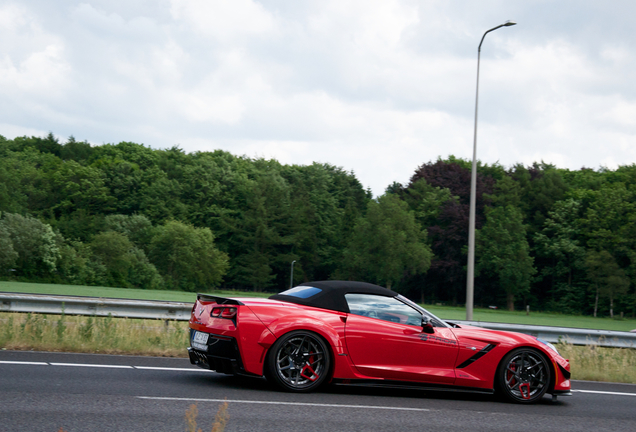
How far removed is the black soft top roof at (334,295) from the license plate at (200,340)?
1.07m

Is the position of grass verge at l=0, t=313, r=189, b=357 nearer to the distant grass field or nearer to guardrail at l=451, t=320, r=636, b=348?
guardrail at l=451, t=320, r=636, b=348

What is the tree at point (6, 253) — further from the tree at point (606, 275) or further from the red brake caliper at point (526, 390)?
the red brake caliper at point (526, 390)

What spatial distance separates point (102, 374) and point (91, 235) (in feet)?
221

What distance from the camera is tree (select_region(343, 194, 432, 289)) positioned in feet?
234

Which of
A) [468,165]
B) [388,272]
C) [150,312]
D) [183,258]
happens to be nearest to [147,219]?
[183,258]

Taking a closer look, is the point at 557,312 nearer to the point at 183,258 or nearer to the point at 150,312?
the point at 183,258

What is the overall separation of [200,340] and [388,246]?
64.9m

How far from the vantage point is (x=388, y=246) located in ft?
238

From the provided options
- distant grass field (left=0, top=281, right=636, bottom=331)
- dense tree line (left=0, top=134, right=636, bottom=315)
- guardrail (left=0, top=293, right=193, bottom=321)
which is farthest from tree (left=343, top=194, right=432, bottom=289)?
guardrail (left=0, top=293, right=193, bottom=321)

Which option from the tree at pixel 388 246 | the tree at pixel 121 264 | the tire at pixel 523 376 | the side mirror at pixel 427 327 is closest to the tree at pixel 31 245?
the tree at pixel 121 264

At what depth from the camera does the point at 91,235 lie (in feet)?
238

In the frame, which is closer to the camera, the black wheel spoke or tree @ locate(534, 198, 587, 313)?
the black wheel spoke

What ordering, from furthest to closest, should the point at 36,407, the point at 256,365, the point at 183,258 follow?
the point at 183,258, the point at 256,365, the point at 36,407

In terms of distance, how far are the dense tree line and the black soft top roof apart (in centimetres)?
5815
